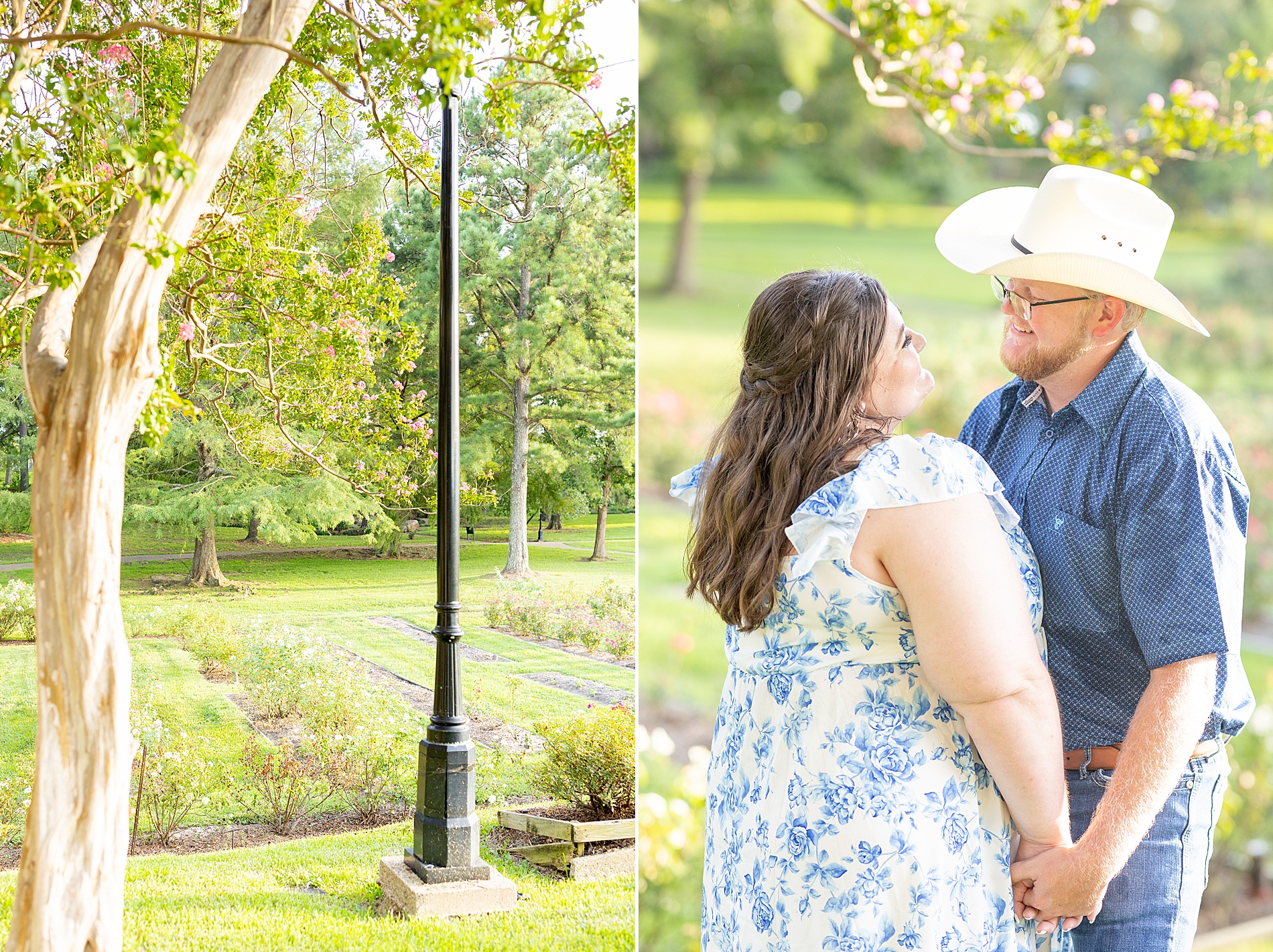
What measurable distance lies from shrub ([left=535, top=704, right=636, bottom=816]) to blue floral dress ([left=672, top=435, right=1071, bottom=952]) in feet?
5.97

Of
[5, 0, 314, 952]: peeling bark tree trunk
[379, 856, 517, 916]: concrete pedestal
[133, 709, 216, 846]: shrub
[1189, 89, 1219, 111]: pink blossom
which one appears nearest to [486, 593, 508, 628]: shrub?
[379, 856, 517, 916]: concrete pedestal

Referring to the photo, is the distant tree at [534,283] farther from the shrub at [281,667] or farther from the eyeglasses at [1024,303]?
the eyeglasses at [1024,303]

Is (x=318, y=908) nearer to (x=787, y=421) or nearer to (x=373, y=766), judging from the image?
(x=373, y=766)

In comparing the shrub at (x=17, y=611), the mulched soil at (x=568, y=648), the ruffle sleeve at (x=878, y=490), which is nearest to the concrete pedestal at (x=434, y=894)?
the mulched soil at (x=568, y=648)

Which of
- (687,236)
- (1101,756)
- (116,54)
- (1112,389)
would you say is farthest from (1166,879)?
A: (687,236)

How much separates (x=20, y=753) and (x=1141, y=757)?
247 centimetres

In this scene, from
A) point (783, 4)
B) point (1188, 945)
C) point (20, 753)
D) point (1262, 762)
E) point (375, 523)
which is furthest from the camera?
point (783, 4)

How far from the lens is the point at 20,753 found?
264 cm

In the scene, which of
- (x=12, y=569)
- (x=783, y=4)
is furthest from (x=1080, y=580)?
(x=783, y=4)

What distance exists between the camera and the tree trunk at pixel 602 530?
3.30 m

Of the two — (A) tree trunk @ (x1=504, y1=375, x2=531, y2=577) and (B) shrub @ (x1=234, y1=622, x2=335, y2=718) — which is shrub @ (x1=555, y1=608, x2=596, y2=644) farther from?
(B) shrub @ (x1=234, y1=622, x2=335, y2=718)

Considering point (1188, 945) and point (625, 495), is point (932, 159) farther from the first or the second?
point (1188, 945)

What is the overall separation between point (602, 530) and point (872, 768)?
6.54 feet

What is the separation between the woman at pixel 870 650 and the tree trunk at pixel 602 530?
71.1 inches
